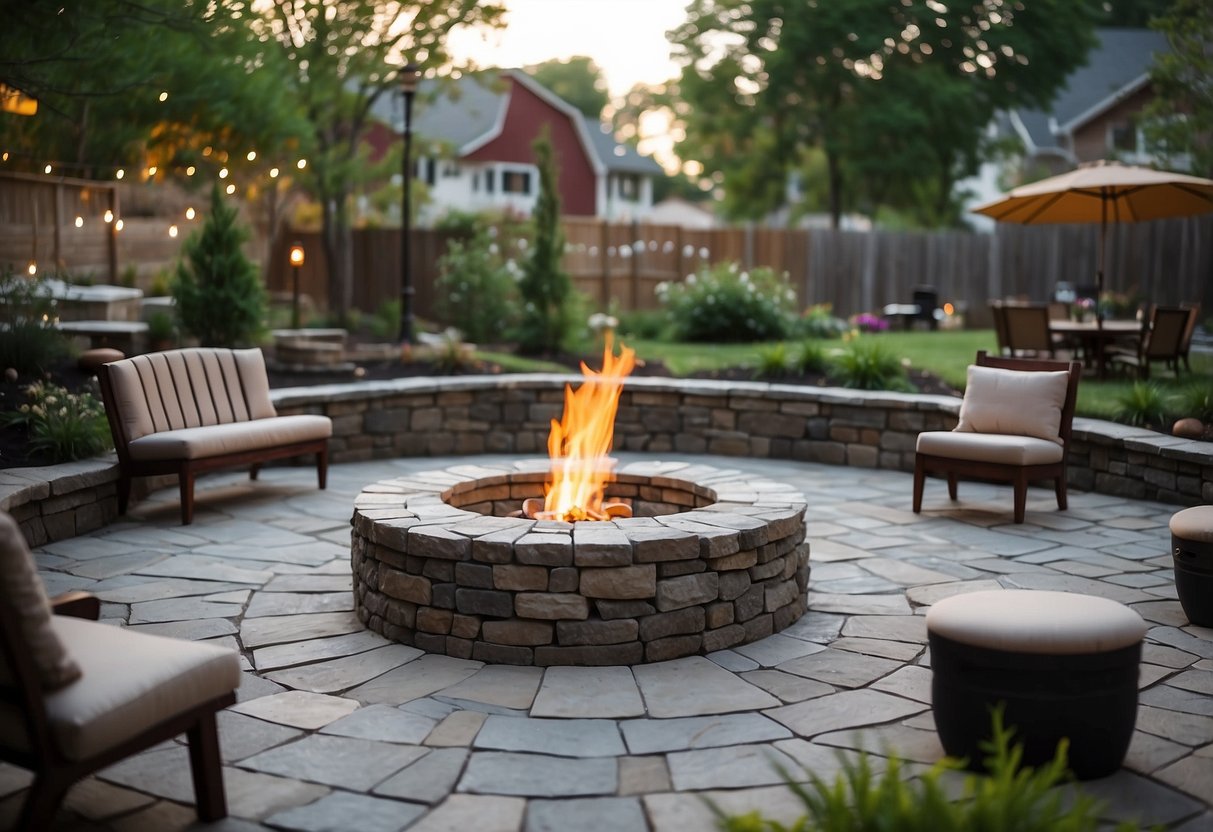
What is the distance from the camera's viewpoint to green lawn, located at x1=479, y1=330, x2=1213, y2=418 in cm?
1049

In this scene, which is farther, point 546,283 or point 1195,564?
point 546,283

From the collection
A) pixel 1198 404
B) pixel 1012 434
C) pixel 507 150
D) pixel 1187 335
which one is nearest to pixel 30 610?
pixel 1012 434

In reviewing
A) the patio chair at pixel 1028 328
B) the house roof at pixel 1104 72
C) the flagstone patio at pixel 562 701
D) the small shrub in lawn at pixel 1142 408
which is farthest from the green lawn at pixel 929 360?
the house roof at pixel 1104 72

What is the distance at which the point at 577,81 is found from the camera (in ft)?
179

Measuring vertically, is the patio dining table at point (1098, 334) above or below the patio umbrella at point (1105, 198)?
below

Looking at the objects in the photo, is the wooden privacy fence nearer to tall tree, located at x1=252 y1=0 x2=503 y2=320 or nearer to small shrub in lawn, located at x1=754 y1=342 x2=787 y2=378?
tall tree, located at x1=252 y1=0 x2=503 y2=320

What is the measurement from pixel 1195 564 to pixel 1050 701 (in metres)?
2.10

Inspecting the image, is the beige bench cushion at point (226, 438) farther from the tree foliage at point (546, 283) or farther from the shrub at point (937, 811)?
the shrub at point (937, 811)

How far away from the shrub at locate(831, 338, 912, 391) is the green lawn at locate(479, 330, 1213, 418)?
0.67 metres

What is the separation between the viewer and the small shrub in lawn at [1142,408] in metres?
8.58

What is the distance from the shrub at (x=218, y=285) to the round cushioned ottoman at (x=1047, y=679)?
834 centimetres

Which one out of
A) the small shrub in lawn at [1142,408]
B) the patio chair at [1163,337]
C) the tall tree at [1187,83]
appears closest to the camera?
the small shrub in lawn at [1142,408]

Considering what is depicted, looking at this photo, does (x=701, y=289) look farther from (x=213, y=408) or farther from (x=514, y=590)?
(x=514, y=590)

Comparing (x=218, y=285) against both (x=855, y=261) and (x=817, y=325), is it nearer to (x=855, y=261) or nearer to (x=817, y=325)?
(x=817, y=325)
